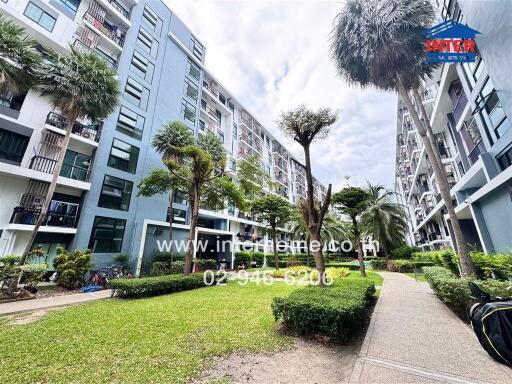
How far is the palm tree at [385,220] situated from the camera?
2655cm

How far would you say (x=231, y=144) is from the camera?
33500 millimetres

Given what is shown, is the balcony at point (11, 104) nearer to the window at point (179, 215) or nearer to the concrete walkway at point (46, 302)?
the concrete walkway at point (46, 302)

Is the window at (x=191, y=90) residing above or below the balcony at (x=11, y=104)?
above

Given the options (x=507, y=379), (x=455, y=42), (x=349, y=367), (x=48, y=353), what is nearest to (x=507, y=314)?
(x=507, y=379)

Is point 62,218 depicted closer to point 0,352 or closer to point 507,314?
point 0,352

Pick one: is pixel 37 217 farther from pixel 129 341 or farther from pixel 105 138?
pixel 129 341

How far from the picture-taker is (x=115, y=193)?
56.2 feet

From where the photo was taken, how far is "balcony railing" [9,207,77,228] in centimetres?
1274

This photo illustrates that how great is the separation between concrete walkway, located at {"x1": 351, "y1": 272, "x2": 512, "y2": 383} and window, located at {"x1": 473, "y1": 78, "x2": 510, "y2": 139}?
10.3 m

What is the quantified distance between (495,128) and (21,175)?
87.1 feet

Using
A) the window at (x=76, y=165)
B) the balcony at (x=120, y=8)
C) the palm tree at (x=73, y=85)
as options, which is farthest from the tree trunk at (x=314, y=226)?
the balcony at (x=120, y=8)

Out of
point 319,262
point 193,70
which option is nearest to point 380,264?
point 319,262

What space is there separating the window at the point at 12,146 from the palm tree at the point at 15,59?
4.07 meters

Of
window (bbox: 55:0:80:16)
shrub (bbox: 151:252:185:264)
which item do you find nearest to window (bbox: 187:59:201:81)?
window (bbox: 55:0:80:16)
